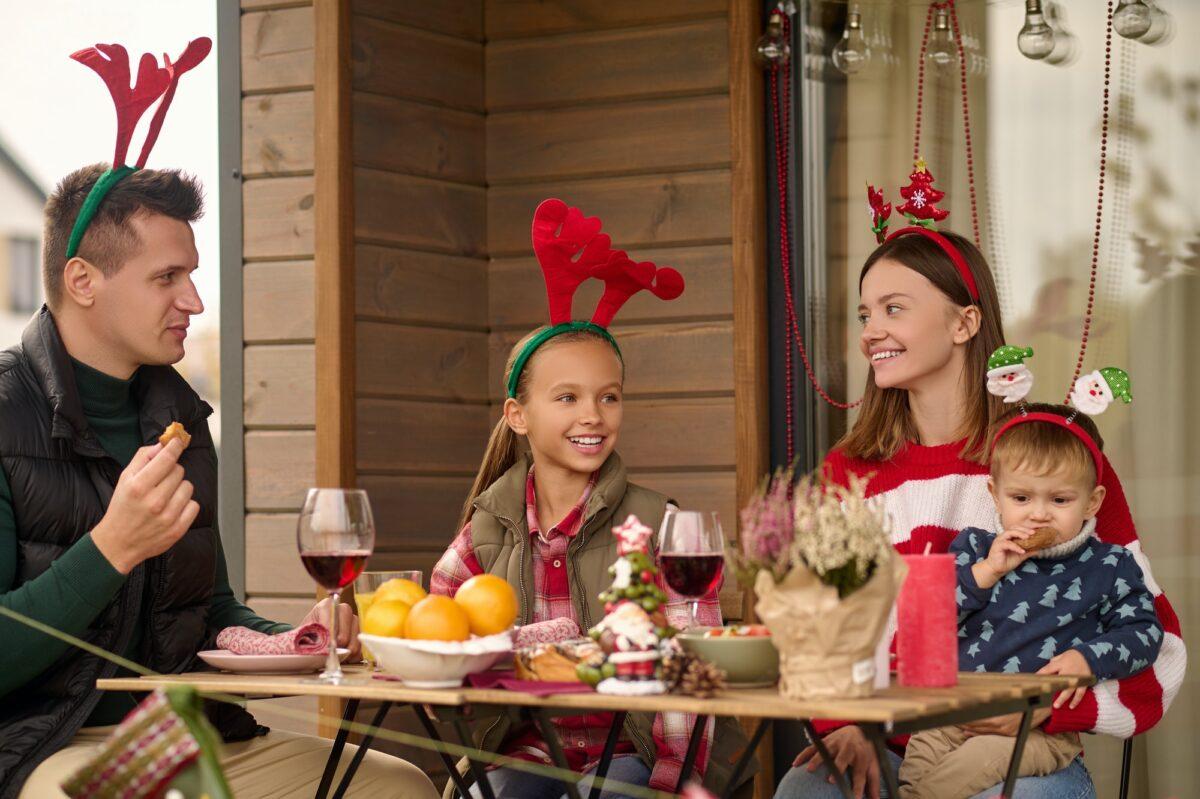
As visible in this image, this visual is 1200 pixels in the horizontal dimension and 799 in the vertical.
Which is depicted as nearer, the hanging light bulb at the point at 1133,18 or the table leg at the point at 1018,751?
the table leg at the point at 1018,751

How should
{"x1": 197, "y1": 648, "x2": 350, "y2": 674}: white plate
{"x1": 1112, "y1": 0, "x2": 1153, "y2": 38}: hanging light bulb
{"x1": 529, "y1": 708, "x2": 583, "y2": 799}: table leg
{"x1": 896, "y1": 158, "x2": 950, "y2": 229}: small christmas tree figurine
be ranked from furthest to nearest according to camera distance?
1. {"x1": 1112, "y1": 0, "x2": 1153, "y2": 38}: hanging light bulb
2. {"x1": 896, "y1": 158, "x2": 950, "y2": 229}: small christmas tree figurine
3. {"x1": 197, "y1": 648, "x2": 350, "y2": 674}: white plate
4. {"x1": 529, "y1": 708, "x2": 583, "y2": 799}: table leg

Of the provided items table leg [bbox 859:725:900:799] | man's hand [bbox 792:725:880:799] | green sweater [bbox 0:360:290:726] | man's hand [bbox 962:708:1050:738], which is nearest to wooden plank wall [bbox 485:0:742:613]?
man's hand [bbox 792:725:880:799]

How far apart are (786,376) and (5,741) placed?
205 centimetres

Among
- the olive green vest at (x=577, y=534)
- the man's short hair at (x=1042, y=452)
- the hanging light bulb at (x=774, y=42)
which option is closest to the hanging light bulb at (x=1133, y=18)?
the hanging light bulb at (x=774, y=42)

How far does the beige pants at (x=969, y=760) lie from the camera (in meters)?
2.23

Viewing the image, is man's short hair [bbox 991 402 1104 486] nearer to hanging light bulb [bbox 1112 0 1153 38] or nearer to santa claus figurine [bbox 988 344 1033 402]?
santa claus figurine [bbox 988 344 1033 402]

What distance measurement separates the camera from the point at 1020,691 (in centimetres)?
179

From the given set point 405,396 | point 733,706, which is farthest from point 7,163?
point 733,706

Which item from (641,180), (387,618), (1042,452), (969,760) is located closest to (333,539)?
(387,618)

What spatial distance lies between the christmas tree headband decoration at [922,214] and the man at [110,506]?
1.31 m

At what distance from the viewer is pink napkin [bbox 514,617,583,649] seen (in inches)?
84.2

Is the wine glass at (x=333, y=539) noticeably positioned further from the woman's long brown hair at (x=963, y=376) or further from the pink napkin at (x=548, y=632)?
the woman's long brown hair at (x=963, y=376)

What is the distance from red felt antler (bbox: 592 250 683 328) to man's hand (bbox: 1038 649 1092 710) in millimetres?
987

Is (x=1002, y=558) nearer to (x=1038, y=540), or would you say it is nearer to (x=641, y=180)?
(x=1038, y=540)
